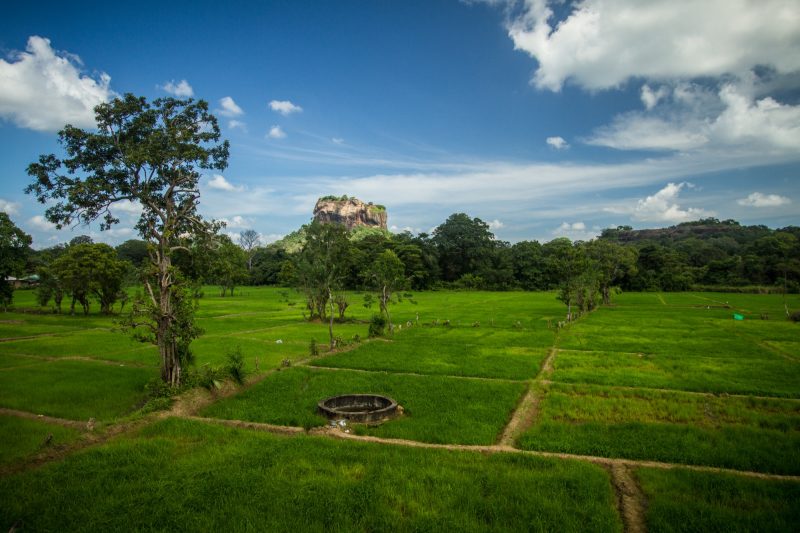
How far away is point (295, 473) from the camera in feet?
27.9

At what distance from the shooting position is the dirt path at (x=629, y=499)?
706 centimetres

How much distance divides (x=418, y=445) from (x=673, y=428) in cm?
666

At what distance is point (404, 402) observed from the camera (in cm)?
1364

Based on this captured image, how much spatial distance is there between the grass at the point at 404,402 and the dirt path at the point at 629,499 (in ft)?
9.31

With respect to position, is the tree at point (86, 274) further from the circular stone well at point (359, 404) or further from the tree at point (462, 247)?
the tree at point (462, 247)

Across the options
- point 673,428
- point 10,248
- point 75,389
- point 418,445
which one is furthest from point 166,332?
point 10,248

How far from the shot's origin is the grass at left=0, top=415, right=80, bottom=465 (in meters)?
9.31

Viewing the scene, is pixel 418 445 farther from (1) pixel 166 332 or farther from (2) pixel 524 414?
(1) pixel 166 332

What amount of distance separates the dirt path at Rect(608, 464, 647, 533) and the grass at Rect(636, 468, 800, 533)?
12cm

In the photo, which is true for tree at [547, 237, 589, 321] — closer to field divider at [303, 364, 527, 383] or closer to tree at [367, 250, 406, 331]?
tree at [367, 250, 406, 331]

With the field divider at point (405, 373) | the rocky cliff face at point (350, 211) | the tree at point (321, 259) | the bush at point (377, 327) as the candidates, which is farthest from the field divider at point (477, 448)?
the rocky cliff face at point (350, 211)

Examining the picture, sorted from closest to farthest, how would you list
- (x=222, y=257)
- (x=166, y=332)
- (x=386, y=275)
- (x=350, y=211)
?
(x=166, y=332), (x=222, y=257), (x=386, y=275), (x=350, y=211)

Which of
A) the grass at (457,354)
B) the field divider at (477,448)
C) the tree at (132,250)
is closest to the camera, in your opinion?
the field divider at (477,448)

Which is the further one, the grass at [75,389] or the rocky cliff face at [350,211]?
the rocky cliff face at [350,211]
